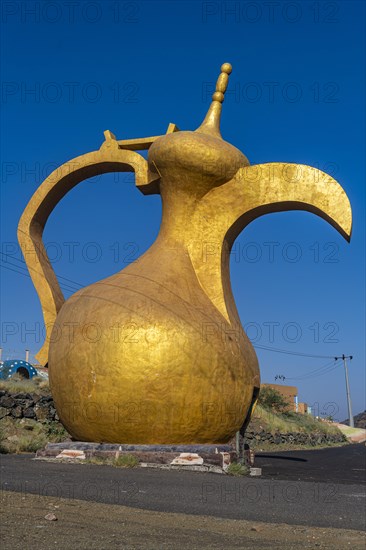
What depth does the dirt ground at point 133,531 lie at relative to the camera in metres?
4.46

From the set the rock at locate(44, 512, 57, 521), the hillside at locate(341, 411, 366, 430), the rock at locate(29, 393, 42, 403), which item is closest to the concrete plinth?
the rock at locate(44, 512, 57, 521)

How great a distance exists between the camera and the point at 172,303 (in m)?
11.7

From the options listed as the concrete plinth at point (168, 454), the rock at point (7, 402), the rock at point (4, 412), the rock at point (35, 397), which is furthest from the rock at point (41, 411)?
the concrete plinth at point (168, 454)

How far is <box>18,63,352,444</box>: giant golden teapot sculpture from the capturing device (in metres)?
11.1

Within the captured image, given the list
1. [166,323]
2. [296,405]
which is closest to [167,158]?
[166,323]

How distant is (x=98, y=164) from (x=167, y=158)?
84.0 inches

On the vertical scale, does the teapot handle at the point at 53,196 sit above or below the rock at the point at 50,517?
above

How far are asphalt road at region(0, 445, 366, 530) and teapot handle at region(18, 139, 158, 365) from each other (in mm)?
4547

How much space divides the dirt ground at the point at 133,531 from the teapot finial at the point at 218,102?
9.74 m

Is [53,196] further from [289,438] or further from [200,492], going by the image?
[289,438]

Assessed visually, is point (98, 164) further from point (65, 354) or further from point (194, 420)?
point (194, 420)

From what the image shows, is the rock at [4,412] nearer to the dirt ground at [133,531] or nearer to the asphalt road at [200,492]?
the asphalt road at [200,492]

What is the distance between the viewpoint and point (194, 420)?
1119cm

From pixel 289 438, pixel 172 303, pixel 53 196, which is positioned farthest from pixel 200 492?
pixel 289 438
